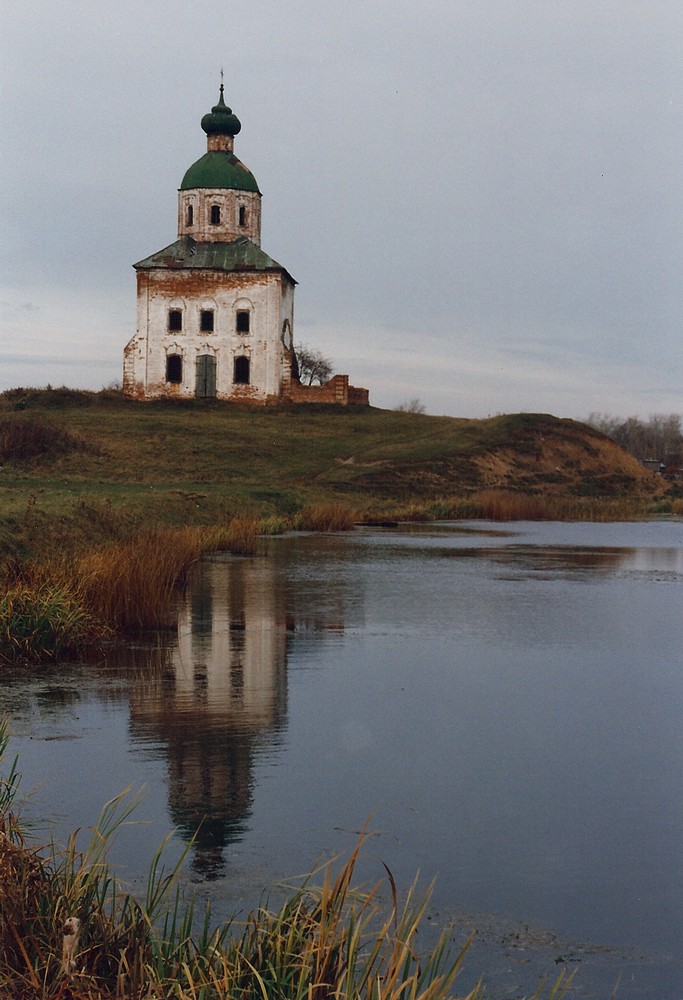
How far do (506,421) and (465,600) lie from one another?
149 feet

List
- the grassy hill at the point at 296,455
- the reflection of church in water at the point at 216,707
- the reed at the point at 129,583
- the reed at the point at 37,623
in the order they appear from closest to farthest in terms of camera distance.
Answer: the reflection of church in water at the point at 216,707, the reed at the point at 37,623, the reed at the point at 129,583, the grassy hill at the point at 296,455

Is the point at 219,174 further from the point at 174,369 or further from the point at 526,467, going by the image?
the point at 526,467

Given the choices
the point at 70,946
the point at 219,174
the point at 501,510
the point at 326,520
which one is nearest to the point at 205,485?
the point at 326,520

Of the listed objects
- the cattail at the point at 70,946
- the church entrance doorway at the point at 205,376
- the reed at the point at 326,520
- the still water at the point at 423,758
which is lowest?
the still water at the point at 423,758

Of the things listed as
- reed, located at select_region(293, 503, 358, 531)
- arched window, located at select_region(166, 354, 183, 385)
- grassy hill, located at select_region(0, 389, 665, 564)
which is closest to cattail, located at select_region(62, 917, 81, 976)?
grassy hill, located at select_region(0, 389, 665, 564)

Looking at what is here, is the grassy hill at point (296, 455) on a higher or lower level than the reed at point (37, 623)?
higher

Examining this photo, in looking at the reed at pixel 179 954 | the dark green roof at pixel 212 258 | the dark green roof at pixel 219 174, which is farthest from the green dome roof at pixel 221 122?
the reed at pixel 179 954

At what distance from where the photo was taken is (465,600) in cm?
2016

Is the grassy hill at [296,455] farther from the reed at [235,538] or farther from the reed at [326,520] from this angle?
the reed at [235,538]

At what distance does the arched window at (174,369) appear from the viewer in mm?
67938

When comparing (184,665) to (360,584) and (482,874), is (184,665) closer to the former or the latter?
(482,874)

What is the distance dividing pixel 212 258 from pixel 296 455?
62.9 feet

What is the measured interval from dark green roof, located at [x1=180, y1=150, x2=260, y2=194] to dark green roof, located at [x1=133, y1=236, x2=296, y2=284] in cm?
274

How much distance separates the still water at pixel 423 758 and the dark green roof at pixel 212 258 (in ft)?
164
